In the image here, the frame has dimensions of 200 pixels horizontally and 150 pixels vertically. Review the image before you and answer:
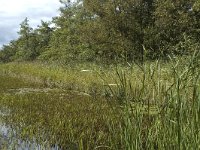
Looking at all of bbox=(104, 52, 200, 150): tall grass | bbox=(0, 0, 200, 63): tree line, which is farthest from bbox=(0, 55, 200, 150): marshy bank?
bbox=(0, 0, 200, 63): tree line

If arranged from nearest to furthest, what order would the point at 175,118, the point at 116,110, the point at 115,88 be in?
1. the point at 175,118
2. the point at 116,110
3. the point at 115,88

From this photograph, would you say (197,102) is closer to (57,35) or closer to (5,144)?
(5,144)

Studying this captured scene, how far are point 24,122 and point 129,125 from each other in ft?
20.1

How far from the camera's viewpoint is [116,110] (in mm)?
4543

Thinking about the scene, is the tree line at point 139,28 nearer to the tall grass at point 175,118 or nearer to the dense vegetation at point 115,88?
the dense vegetation at point 115,88

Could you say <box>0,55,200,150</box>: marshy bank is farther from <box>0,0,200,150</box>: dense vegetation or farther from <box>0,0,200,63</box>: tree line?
<box>0,0,200,63</box>: tree line

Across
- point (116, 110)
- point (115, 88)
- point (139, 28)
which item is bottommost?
point (115, 88)

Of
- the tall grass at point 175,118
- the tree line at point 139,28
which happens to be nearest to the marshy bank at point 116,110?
the tall grass at point 175,118

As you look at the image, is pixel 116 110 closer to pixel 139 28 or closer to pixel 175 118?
pixel 175 118

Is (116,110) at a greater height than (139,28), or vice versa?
(139,28)

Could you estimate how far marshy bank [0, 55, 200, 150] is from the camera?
3.63m

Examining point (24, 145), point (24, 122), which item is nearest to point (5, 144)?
point (24, 145)

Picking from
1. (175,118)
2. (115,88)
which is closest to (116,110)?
(175,118)

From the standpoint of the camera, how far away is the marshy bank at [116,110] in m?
3.63
